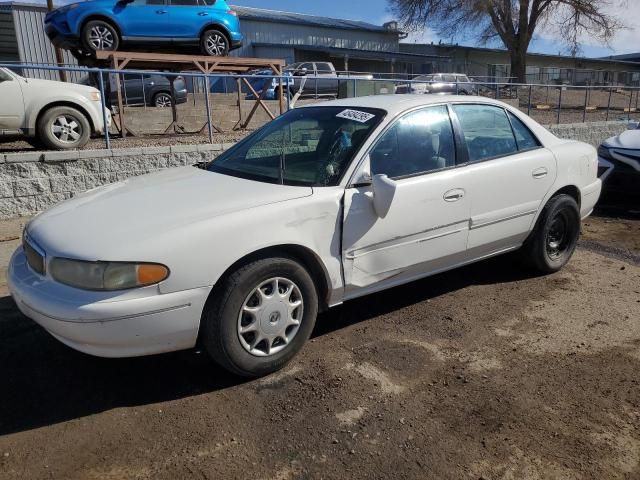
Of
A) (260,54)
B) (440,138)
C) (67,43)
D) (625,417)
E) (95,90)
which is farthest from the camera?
(260,54)

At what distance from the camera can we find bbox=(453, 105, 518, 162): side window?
396 centimetres

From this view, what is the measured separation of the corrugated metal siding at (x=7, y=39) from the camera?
22469 millimetres

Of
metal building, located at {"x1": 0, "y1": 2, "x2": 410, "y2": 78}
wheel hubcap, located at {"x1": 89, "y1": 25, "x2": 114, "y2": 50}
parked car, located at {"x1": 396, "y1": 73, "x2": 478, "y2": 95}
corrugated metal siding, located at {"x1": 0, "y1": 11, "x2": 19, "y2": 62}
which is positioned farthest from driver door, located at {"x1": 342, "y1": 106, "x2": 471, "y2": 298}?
corrugated metal siding, located at {"x1": 0, "y1": 11, "x2": 19, "y2": 62}

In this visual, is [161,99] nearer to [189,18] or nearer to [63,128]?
[189,18]

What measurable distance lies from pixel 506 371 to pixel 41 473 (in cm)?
247

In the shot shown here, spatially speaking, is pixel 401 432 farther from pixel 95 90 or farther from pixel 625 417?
pixel 95 90

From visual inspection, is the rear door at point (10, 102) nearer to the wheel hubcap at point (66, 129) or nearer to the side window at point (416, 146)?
the wheel hubcap at point (66, 129)

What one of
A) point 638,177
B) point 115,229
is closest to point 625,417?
point 115,229

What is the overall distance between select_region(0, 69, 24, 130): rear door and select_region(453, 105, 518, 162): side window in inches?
238

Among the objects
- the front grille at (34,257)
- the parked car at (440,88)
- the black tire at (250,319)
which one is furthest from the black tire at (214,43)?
the black tire at (250,319)

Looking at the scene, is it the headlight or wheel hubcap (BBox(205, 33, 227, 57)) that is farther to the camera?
wheel hubcap (BBox(205, 33, 227, 57))

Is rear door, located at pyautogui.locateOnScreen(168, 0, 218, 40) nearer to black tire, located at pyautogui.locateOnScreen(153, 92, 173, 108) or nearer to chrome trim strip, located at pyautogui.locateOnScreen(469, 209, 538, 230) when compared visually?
black tire, located at pyautogui.locateOnScreen(153, 92, 173, 108)

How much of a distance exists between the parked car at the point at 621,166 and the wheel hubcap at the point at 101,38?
9.02 m

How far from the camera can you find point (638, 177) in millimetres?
7207
